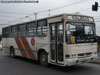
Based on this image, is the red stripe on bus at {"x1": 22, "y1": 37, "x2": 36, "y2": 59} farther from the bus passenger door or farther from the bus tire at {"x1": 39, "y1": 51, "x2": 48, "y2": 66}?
the bus passenger door

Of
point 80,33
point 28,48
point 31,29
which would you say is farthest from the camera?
point 28,48

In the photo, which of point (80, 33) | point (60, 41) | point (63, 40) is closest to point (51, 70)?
point (60, 41)

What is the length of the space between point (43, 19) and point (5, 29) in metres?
7.98

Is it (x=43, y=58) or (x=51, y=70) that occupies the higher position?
(x=43, y=58)

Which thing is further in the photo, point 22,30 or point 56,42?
point 22,30

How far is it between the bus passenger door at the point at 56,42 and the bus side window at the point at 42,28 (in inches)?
26.3

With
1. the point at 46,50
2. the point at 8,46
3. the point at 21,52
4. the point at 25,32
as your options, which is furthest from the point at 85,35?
the point at 8,46

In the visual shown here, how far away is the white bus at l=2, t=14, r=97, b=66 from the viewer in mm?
9203

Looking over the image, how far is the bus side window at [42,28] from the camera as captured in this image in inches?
435

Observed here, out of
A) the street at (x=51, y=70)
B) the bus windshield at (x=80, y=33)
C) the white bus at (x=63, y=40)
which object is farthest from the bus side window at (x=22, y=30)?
the bus windshield at (x=80, y=33)

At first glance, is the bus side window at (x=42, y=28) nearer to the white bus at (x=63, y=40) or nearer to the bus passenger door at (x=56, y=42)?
the white bus at (x=63, y=40)

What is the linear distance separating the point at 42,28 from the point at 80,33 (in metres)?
2.83

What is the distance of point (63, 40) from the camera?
30.6ft

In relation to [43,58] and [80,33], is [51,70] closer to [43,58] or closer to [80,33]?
[43,58]
